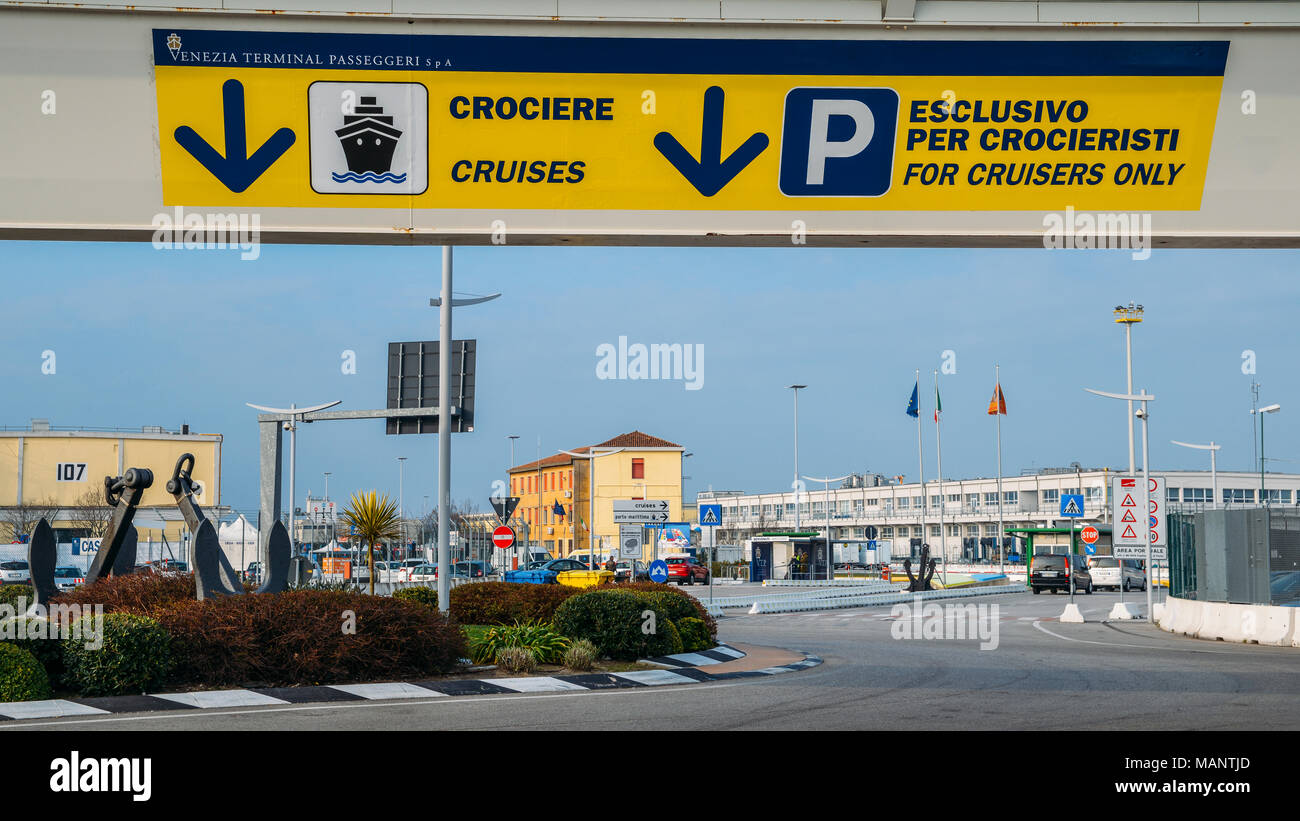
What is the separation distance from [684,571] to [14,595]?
4915cm

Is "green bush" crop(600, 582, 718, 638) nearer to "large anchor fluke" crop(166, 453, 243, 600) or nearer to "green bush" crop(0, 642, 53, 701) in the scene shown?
"large anchor fluke" crop(166, 453, 243, 600)

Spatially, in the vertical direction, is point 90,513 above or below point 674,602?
above

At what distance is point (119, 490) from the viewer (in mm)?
17672

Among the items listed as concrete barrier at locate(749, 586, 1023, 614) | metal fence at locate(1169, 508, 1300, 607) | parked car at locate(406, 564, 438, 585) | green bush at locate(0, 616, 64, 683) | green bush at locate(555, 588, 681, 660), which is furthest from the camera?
parked car at locate(406, 564, 438, 585)

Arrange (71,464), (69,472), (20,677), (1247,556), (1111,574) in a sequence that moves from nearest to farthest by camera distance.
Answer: (20,677), (1247,556), (1111,574), (69,472), (71,464)

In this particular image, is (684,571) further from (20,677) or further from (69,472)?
(20,677)

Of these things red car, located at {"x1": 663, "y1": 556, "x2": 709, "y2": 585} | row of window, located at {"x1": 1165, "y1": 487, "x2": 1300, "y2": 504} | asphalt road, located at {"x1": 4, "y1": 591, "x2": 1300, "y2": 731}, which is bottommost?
red car, located at {"x1": 663, "y1": 556, "x2": 709, "y2": 585}

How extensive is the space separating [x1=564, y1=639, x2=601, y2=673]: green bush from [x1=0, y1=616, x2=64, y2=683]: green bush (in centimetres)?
592

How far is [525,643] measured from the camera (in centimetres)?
1633

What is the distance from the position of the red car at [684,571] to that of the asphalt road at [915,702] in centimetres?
4181

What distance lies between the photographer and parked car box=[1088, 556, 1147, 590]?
56.4 m

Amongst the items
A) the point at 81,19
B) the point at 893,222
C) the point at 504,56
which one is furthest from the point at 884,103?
the point at 81,19

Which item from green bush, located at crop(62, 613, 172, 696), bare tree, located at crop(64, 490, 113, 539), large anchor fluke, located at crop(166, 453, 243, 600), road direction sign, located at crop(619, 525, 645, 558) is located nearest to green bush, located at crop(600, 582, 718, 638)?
large anchor fluke, located at crop(166, 453, 243, 600)

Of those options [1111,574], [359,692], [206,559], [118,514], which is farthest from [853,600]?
[359,692]
